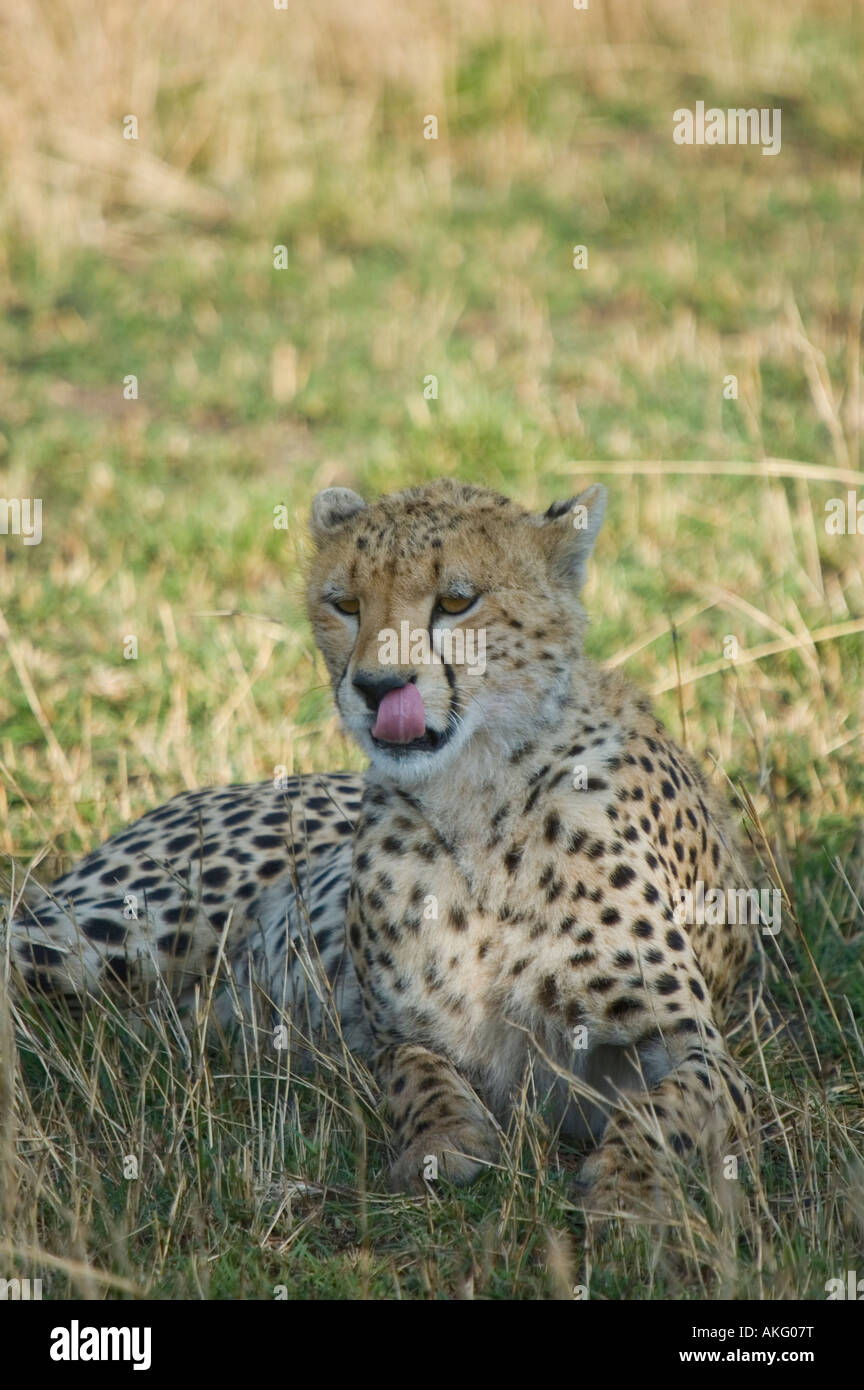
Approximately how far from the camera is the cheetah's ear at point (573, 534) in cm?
334

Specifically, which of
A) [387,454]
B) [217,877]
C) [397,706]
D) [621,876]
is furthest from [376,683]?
[387,454]

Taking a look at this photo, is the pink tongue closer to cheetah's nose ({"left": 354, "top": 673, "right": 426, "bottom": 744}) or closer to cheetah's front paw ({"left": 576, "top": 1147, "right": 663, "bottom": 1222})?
cheetah's nose ({"left": 354, "top": 673, "right": 426, "bottom": 744})

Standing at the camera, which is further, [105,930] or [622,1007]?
→ [105,930]

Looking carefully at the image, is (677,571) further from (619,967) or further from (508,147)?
(508,147)

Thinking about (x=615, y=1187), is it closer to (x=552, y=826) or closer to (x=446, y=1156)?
(x=446, y=1156)

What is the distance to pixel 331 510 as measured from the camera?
11.3ft

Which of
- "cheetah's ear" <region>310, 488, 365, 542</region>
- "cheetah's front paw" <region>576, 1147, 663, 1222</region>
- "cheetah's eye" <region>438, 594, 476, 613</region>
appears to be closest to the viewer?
"cheetah's front paw" <region>576, 1147, 663, 1222</region>

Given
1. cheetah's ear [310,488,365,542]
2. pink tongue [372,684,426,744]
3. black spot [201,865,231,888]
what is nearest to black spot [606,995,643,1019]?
pink tongue [372,684,426,744]

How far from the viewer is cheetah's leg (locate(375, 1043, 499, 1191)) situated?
3.08 meters

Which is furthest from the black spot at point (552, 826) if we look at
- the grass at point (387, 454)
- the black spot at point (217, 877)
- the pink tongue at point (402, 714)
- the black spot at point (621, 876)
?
the black spot at point (217, 877)

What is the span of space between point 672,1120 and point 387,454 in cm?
396

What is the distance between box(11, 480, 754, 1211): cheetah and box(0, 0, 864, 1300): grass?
127mm

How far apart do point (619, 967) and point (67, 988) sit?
1203 mm

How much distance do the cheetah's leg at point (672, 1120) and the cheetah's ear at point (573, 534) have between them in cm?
81
